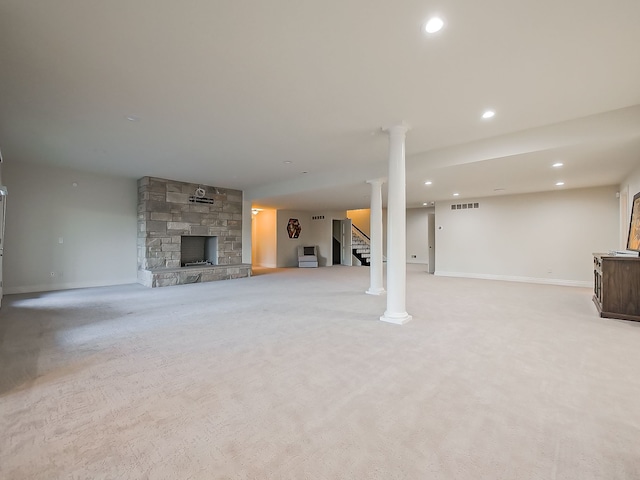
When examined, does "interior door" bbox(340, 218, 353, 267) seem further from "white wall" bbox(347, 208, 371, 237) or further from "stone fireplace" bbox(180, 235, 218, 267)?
"stone fireplace" bbox(180, 235, 218, 267)

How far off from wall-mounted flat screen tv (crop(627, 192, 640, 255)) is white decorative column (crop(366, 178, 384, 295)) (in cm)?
428

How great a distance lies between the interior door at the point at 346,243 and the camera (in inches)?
555

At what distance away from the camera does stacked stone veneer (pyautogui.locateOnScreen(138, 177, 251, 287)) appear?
7.84m

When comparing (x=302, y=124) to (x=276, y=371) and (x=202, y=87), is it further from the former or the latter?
(x=276, y=371)

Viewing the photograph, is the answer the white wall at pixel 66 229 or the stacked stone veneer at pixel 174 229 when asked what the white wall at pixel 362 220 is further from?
the white wall at pixel 66 229

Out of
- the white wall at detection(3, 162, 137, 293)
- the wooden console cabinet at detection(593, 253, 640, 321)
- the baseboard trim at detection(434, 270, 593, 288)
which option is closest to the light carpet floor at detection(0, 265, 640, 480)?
the wooden console cabinet at detection(593, 253, 640, 321)

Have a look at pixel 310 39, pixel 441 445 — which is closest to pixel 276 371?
pixel 441 445

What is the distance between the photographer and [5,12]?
2.18 meters

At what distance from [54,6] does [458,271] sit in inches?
401

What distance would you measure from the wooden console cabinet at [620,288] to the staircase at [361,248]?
9405 millimetres

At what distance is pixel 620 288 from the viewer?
4.45m

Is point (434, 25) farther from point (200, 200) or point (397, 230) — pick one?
point (200, 200)

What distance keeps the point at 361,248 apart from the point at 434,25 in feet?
42.1

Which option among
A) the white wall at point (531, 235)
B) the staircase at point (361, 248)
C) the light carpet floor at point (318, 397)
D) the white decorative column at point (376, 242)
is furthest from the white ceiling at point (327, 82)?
the staircase at point (361, 248)
